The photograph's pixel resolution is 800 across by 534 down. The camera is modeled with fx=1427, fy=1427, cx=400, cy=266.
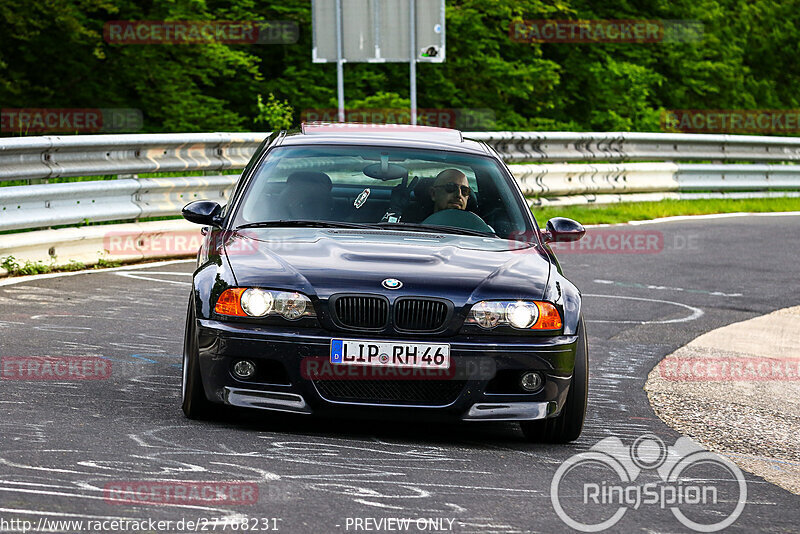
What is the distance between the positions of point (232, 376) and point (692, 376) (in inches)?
138

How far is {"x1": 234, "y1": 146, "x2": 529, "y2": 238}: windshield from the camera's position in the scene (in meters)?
7.23

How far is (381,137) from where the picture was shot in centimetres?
786

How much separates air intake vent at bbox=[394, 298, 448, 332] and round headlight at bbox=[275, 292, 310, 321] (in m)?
0.39

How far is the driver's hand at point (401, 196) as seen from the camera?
24.2ft

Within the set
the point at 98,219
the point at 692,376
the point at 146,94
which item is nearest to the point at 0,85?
the point at 146,94

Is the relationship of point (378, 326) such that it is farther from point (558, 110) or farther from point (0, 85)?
point (558, 110)

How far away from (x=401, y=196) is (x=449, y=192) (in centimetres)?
25

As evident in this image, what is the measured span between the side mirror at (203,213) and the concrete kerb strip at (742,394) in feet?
8.25

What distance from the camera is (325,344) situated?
19.6ft
